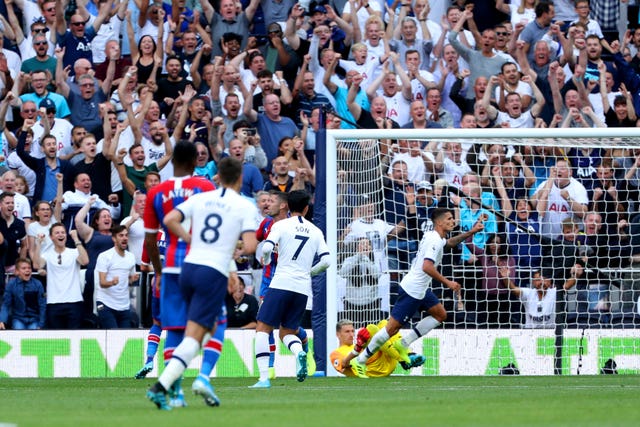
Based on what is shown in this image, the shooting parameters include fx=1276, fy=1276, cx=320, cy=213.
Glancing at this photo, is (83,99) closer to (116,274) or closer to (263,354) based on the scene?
(116,274)

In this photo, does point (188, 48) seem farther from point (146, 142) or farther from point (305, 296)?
point (305, 296)

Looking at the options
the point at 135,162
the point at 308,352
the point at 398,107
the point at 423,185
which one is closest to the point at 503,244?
the point at 423,185

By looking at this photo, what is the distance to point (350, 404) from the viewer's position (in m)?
10.6

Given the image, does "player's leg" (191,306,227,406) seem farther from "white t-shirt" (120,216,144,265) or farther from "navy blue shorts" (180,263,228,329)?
"white t-shirt" (120,216,144,265)

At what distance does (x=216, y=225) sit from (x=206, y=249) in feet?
0.65

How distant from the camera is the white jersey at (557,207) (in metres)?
18.5

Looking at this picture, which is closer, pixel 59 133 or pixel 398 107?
pixel 59 133

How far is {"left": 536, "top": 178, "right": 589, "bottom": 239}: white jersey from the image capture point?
60.7 feet

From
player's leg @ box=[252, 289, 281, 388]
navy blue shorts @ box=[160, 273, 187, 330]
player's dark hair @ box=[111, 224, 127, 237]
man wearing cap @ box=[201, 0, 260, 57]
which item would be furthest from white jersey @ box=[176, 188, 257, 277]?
man wearing cap @ box=[201, 0, 260, 57]

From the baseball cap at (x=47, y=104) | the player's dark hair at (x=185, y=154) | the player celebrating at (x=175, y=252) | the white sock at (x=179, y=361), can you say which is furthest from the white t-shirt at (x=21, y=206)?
the white sock at (x=179, y=361)

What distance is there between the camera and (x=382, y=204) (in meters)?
18.0

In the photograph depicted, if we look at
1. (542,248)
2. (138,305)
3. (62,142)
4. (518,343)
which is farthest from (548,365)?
(62,142)

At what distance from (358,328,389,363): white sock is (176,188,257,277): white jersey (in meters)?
6.69

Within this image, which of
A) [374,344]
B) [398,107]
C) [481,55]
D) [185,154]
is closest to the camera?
[185,154]
